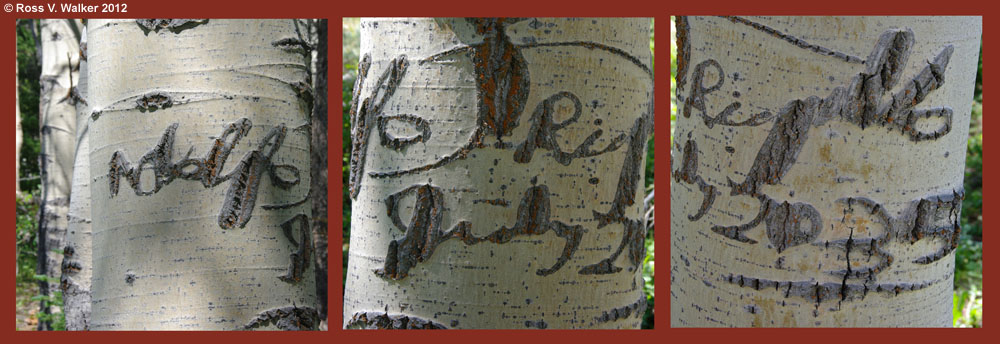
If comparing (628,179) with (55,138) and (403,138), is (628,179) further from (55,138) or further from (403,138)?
(55,138)

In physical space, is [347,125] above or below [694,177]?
above

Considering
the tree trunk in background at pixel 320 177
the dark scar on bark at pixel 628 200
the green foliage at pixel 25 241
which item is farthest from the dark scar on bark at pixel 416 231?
the green foliage at pixel 25 241

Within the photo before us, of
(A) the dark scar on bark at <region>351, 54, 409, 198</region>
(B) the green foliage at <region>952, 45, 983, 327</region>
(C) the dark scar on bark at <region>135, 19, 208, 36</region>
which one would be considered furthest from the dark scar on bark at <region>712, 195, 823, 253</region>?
(B) the green foliage at <region>952, 45, 983, 327</region>

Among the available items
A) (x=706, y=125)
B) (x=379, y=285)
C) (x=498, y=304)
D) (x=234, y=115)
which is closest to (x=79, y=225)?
(x=234, y=115)

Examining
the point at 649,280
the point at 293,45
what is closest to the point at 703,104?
the point at 293,45

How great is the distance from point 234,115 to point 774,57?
1063mm

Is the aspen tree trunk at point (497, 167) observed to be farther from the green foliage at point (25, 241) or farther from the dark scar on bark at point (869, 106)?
the green foliage at point (25, 241)

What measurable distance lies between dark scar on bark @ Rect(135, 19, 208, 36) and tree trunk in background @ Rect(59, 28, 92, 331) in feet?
3.39

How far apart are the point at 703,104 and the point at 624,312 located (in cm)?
40

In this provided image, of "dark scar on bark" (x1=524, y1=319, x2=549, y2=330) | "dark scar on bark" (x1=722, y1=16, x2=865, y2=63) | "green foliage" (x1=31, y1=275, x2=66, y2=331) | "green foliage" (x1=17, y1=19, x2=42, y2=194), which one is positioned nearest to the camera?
"dark scar on bark" (x1=722, y1=16, x2=865, y2=63)

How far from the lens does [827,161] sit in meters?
1.14

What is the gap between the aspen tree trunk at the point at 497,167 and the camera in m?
1.20

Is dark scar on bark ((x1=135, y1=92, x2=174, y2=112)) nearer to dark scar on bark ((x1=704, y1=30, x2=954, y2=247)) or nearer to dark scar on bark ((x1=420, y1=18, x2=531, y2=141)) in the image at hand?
dark scar on bark ((x1=420, y1=18, x2=531, y2=141))

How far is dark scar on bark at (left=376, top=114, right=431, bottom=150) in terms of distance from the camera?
122 cm
